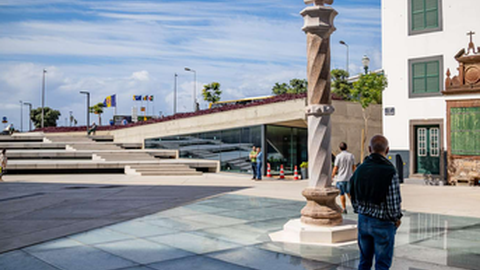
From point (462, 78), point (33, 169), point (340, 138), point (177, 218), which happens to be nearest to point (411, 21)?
point (462, 78)

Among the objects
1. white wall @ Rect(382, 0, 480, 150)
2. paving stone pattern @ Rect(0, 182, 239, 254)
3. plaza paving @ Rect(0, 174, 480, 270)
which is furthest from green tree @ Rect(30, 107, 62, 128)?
plaza paving @ Rect(0, 174, 480, 270)

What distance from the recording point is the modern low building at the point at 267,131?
909 inches

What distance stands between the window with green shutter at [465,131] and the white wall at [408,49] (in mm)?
524

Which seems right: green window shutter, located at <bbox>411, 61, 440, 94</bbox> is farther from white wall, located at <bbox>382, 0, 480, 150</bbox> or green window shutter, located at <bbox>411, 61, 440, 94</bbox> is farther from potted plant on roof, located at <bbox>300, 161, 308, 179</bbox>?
potted plant on roof, located at <bbox>300, 161, 308, 179</bbox>

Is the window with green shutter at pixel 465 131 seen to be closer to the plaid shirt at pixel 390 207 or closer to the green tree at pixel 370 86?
the green tree at pixel 370 86

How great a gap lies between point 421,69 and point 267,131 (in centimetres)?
817

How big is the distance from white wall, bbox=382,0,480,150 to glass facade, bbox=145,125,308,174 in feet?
19.0

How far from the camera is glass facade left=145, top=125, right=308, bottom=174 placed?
23938 millimetres

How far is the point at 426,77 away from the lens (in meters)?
19.4

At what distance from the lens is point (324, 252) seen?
6605 millimetres

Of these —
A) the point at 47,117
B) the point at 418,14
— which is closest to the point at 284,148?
the point at 418,14

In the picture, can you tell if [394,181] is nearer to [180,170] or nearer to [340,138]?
[340,138]

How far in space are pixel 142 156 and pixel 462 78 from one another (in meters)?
19.2

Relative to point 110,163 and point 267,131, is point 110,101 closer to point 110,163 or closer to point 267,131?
point 110,163
